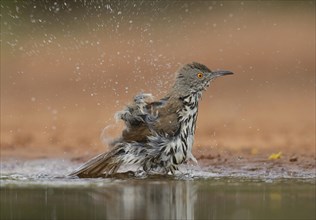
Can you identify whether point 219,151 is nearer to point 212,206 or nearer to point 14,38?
point 212,206

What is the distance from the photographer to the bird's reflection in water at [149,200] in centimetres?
780

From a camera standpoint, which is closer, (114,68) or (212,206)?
(212,206)

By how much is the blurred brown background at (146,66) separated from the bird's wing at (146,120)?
2618mm

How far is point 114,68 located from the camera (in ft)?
57.7

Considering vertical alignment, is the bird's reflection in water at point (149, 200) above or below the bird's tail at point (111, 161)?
below

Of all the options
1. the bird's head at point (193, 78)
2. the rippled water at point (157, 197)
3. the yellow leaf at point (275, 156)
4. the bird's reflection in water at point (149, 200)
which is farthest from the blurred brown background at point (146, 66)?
the bird's reflection in water at point (149, 200)

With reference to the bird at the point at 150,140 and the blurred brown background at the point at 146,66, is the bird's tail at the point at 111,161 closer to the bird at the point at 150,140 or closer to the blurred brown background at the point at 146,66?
the bird at the point at 150,140

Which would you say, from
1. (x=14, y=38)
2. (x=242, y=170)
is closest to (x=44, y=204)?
(x=242, y=170)

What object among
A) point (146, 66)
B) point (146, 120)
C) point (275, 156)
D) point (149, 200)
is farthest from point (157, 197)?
point (146, 66)

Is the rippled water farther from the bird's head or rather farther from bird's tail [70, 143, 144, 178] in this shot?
the bird's head

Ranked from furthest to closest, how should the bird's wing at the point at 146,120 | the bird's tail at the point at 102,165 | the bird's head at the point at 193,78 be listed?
the bird's head at the point at 193,78 → the bird's wing at the point at 146,120 → the bird's tail at the point at 102,165

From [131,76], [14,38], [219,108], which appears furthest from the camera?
[14,38]

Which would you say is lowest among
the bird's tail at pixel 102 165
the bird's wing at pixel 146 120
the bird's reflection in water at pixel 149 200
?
the bird's reflection in water at pixel 149 200

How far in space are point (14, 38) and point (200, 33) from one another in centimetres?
367
